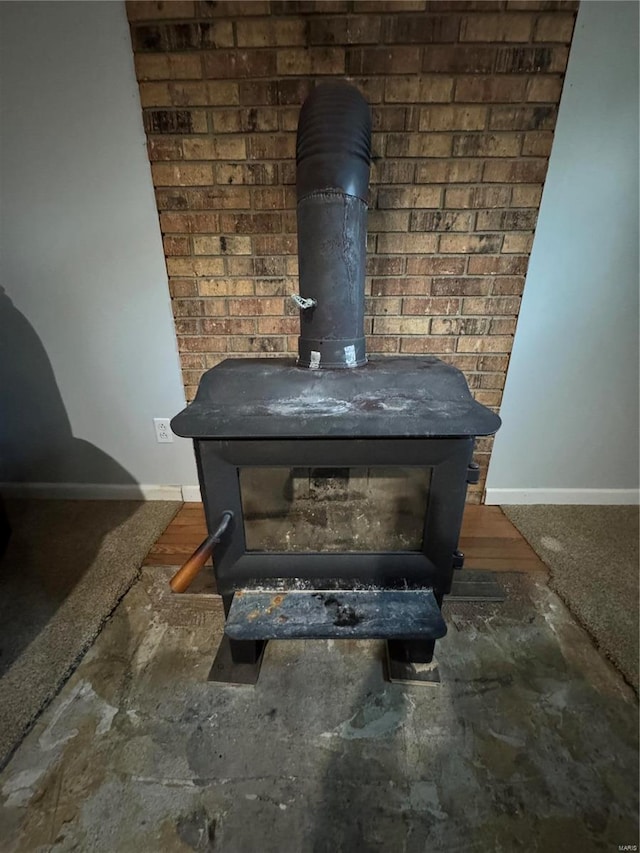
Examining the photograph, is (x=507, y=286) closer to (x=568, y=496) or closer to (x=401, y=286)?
(x=401, y=286)

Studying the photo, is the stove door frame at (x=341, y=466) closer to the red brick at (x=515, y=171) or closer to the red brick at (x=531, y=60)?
the red brick at (x=515, y=171)

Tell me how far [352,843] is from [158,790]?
16.2 inches

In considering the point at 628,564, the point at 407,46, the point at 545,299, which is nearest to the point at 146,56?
the point at 407,46

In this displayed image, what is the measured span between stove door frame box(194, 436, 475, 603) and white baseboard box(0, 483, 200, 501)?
34.6 inches

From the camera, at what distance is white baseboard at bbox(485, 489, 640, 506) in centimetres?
165

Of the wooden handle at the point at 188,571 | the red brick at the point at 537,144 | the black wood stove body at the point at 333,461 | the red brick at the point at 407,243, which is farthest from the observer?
the red brick at the point at 407,243

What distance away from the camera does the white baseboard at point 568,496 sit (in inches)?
64.8

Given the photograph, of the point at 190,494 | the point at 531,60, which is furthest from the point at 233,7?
the point at 190,494

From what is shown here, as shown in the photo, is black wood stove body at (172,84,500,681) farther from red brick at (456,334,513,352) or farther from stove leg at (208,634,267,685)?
red brick at (456,334,513,352)

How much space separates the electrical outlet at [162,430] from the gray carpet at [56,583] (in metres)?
0.32

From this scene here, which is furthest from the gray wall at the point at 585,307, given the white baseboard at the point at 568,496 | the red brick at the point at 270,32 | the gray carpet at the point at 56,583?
the gray carpet at the point at 56,583

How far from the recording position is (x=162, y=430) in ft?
5.30

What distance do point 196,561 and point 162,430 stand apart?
1.05m

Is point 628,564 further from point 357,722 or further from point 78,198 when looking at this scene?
point 78,198
